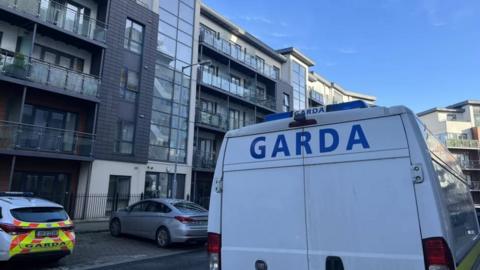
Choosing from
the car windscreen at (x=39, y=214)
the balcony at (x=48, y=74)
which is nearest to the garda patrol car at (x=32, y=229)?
the car windscreen at (x=39, y=214)

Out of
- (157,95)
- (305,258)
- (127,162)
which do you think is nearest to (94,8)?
(157,95)

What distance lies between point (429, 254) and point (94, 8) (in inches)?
886

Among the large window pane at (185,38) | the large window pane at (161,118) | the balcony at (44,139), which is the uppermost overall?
the large window pane at (185,38)

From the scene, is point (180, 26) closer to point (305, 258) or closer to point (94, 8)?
point (94, 8)

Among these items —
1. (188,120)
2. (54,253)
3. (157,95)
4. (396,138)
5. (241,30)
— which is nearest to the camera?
(396,138)

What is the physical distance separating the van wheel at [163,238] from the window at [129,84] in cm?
1160

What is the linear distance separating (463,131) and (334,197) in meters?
68.4

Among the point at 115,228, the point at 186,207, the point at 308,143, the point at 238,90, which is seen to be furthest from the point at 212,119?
the point at 308,143

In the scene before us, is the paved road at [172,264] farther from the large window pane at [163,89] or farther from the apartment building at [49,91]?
the large window pane at [163,89]

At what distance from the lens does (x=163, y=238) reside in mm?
12383

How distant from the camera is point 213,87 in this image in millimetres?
28703

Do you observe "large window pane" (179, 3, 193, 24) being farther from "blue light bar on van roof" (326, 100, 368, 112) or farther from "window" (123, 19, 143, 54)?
"blue light bar on van roof" (326, 100, 368, 112)

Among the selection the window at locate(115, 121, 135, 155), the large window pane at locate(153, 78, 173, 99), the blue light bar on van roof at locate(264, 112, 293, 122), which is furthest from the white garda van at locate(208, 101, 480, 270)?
the large window pane at locate(153, 78, 173, 99)

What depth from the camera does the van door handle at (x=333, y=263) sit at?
122 inches
